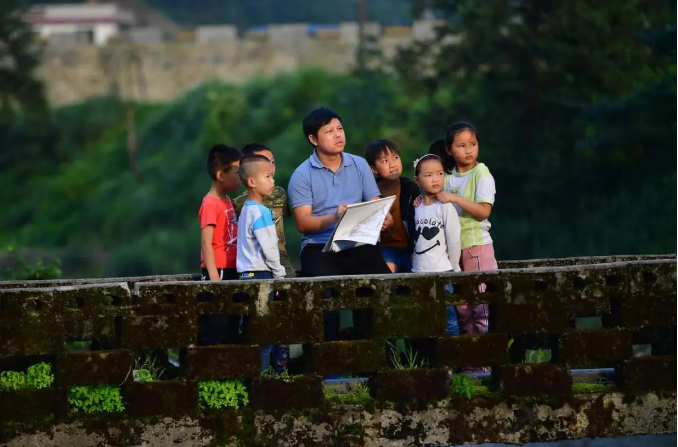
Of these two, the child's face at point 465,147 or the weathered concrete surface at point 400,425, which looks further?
the child's face at point 465,147

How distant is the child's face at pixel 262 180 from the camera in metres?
7.21

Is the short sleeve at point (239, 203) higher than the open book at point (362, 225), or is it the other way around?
the short sleeve at point (239, 203)

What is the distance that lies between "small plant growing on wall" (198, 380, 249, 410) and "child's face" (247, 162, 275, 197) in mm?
1025

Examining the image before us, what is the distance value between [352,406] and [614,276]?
4.30 ft

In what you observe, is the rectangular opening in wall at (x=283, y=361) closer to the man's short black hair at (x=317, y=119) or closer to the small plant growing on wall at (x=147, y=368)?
the small plant growing on wall at (x=147, y=368)

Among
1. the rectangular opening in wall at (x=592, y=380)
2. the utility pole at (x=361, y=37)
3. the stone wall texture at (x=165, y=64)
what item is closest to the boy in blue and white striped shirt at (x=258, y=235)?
the rectangular opening in wall at (x=592, y=380)

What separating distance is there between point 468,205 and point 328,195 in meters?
0.69

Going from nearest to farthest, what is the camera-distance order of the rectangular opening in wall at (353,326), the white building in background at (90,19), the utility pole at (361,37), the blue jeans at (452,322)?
the rectangular opening in wall at (353,326) → the blue jeans at (452,322) → the utility pole at (361,37) → the white building in background at (90,19)

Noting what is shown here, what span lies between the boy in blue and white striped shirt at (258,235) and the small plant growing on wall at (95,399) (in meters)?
0.83

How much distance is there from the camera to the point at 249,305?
6.58 metres

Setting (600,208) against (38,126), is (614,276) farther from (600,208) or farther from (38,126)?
(38,126)

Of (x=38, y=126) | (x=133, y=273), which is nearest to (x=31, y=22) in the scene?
(x=38, y=126)

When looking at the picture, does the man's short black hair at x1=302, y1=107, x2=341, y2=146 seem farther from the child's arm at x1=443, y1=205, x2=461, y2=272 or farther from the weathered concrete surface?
the weathered concrete surface

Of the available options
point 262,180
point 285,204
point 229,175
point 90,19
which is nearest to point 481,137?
point 285,204
